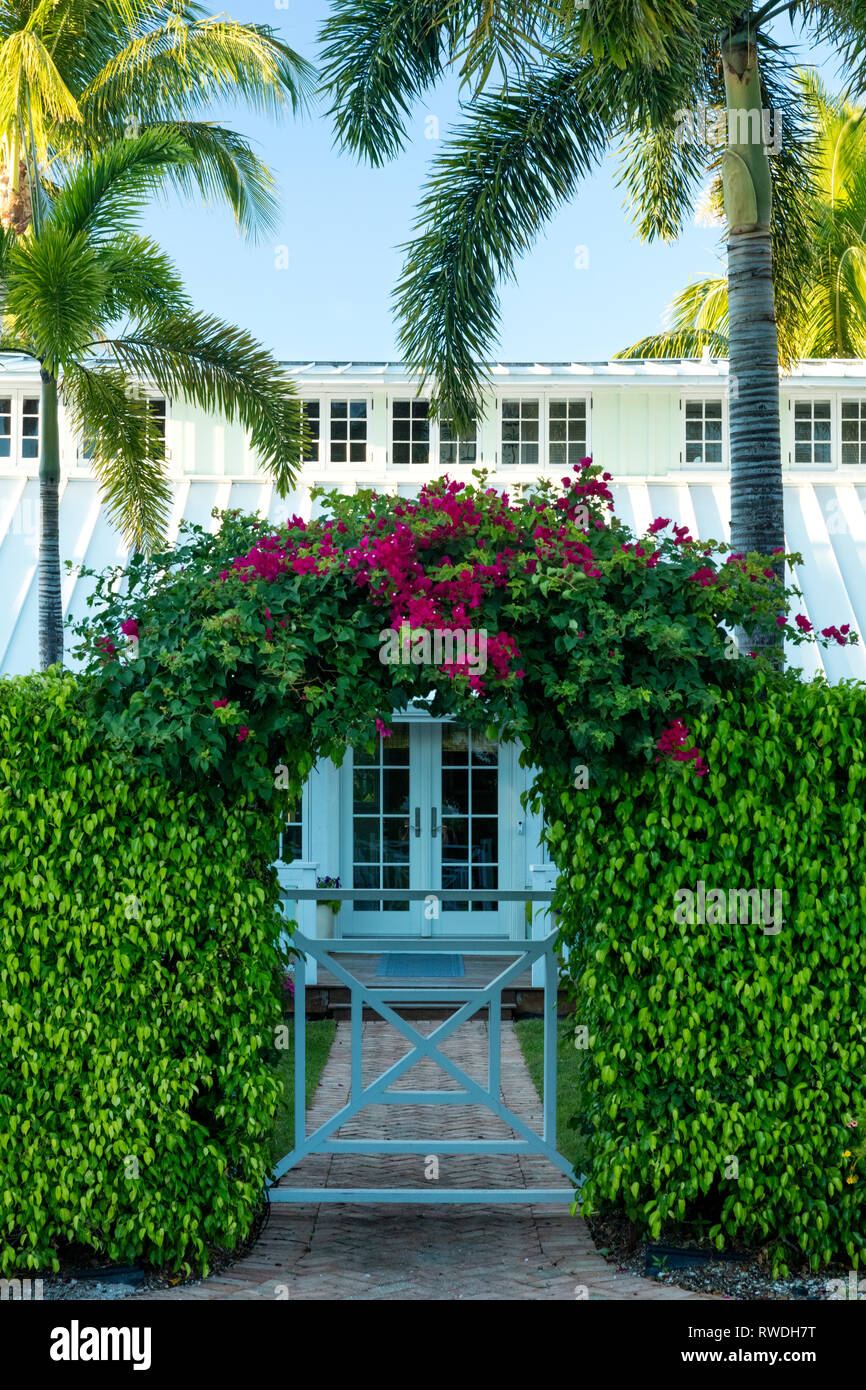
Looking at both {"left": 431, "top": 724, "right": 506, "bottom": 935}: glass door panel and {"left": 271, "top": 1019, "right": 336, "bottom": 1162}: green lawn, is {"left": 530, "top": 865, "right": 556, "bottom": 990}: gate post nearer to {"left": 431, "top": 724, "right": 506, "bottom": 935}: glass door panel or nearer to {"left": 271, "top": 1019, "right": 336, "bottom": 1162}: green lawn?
{"left": 431, "top": 724, "right": 506, "bottom": 935}: glass door panel

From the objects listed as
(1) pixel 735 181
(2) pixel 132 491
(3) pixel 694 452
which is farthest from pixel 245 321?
(3) pixel 694 452

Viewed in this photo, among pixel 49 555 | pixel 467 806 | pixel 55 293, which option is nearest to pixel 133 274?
pixel 55 293

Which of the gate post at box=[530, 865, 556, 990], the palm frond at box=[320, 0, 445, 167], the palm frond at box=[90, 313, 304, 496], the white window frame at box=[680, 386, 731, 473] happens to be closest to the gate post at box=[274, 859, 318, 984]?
the gate post at box=[530, 865, 556, 990]

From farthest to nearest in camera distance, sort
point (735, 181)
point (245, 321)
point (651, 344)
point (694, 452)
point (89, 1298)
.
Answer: point (651, 344), point (694, 452), point (245, 321), point (735, 181), point (89, 1298)

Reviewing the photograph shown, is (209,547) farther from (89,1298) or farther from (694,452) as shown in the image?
(694,452)

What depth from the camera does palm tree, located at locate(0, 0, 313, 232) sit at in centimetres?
1198

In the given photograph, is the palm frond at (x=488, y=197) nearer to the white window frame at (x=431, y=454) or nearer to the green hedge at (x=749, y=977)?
the white window frame at (x=431, y=454)

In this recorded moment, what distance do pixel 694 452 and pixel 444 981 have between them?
A: 25.3 ft

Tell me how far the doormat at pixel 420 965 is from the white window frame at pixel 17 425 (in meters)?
7.69

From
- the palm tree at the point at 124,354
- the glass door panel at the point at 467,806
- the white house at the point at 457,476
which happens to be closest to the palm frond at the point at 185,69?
the palm tree at the point at 124,354

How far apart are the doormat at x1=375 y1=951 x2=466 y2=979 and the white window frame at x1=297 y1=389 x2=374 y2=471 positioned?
6.22 metres

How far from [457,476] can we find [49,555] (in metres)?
5.53

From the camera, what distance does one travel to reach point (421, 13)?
927 centimetres

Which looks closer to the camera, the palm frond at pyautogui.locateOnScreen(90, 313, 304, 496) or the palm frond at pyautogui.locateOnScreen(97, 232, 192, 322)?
the palm frond at pyautogui.locateOnScreen(97, 232, 192, 322)
